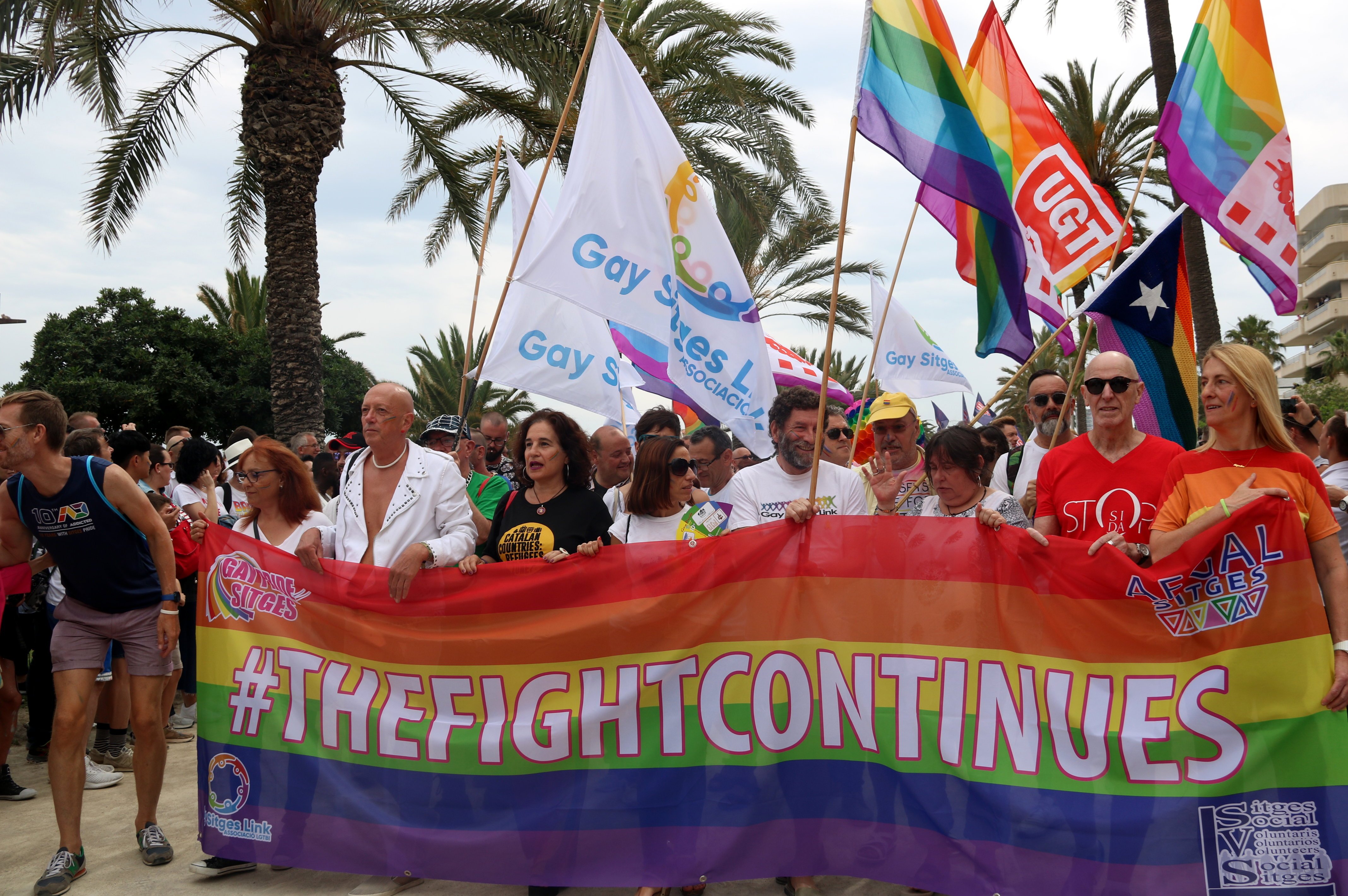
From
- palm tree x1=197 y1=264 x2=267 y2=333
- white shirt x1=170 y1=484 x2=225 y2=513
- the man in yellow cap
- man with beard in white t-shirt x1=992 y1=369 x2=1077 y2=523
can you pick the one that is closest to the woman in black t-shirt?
the man in yellow cap

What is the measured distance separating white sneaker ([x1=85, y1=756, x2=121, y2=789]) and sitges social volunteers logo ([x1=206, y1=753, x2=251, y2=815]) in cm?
181

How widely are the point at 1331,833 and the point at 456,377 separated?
1224 inches

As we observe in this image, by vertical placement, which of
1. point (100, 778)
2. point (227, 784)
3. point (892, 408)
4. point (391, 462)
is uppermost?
point (892, 408)

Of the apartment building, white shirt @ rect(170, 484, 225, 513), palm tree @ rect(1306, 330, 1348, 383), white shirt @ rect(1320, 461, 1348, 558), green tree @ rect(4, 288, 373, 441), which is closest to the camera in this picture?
white shirt @ rect(1320, 461, 1348, 558)

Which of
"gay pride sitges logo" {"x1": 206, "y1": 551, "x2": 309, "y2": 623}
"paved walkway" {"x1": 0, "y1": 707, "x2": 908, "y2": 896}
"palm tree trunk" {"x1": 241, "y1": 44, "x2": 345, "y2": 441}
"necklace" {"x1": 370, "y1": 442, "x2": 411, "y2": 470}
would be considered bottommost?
"paved walkway" {"x1": 0, "y1": 707, "x2": 908, "y2": 896}

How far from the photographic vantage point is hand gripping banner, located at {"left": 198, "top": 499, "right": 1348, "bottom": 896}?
3.39m

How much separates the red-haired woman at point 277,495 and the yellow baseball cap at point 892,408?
2740 millimetres

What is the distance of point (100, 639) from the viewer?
14.8 feet

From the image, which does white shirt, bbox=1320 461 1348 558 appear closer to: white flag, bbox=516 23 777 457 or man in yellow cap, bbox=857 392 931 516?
man in yellow cap, bbox=857 392 931 516

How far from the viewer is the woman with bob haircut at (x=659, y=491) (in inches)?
180

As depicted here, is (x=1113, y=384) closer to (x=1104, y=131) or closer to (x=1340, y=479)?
(x=1340, y=479)

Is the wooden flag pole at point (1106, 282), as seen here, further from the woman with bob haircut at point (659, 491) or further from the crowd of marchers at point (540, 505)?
the woman with bob haircut at point (659, 491)

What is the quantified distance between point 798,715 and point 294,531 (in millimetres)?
2548

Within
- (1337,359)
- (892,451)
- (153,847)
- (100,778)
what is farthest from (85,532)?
(1337,359)
